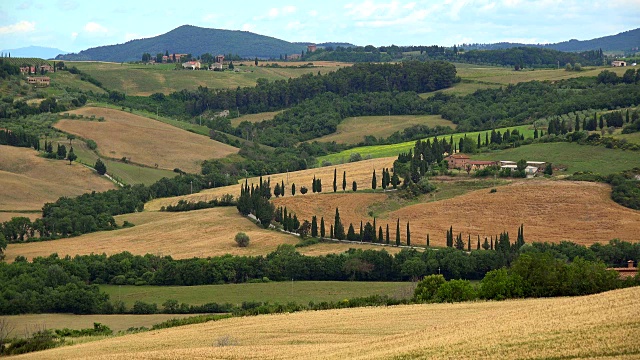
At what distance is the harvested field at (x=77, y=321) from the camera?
80.6m

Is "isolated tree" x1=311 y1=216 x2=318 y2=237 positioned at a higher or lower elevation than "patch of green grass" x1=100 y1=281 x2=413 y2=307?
higher

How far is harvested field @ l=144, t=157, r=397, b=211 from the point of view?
5615 inches

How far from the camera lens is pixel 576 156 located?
460ft

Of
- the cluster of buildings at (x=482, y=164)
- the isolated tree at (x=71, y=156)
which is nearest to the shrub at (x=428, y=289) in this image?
the cluster of buildings at (x=482, y=164)

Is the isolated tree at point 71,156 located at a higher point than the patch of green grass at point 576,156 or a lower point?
lower

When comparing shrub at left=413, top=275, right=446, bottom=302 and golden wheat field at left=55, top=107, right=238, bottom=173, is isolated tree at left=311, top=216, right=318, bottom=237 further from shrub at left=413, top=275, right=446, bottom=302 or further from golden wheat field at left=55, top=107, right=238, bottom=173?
golden wheat field at left=55, top=107, right=238, bottom=173

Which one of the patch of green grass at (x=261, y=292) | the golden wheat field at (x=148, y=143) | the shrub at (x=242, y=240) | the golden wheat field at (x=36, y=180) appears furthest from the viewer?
the golden wheat field at (x=148, y=143)

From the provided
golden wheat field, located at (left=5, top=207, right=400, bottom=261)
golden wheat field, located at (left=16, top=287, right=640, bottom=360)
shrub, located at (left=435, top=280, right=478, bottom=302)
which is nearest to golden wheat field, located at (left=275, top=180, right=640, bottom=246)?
golden wheat field, located at (left=5, top=207, right=400, bottom=261)

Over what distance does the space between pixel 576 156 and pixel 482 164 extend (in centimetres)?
1149

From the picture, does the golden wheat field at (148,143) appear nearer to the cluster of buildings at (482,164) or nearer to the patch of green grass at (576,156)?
the cluster of buildings at (482,164)

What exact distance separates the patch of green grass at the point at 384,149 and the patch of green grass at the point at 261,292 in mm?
72251

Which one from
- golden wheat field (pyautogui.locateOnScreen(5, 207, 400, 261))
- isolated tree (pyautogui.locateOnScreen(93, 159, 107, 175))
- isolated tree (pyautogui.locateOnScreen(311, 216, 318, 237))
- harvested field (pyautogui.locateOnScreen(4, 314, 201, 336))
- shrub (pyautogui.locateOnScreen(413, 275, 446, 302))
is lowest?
harvested field (pyautogui.locateOnScreen(4, 314, 201, 336))

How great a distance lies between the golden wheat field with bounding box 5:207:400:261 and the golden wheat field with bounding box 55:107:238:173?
45.0 metres

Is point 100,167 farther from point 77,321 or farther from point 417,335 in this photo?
point 417,335
